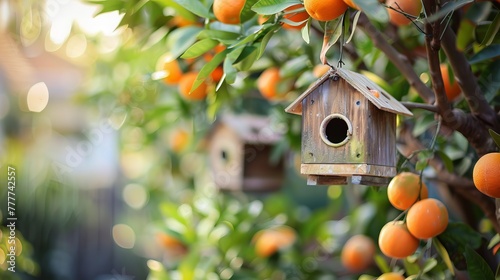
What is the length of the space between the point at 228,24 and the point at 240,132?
659 millimetres

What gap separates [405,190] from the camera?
864 millimetres

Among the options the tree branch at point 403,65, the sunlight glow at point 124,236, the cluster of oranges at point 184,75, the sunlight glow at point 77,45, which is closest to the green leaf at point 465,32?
the tree branch at point 403,65

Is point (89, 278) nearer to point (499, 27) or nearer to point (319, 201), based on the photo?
point (319, 201)

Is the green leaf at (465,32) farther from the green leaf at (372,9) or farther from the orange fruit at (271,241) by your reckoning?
the orange fruit at (271,241)

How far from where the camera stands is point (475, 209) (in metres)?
1.25

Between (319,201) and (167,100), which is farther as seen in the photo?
(319,201)

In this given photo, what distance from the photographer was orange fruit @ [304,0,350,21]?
0.74 meters

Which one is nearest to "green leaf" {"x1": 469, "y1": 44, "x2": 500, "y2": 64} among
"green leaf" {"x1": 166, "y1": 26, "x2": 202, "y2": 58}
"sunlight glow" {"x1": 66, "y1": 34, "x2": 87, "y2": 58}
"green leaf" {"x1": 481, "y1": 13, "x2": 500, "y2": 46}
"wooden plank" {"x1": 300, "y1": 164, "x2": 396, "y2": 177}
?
"green leaf" {"x1": 481, "y1": 13, "x2": 500, "y2": 46}

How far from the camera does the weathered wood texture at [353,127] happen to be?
0.82 m

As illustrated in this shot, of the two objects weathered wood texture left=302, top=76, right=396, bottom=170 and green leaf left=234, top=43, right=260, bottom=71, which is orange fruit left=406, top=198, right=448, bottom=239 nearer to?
weathered wood texture left=302, top=76, right=396, bottom=170

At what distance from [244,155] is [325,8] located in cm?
92

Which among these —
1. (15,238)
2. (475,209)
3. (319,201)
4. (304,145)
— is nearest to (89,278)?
(319,201)

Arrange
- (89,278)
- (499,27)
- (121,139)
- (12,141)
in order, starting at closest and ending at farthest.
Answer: (499,27) < (121,139) < (12,141) < (89,278)

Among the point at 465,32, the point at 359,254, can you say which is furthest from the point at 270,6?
the point at 359,254
